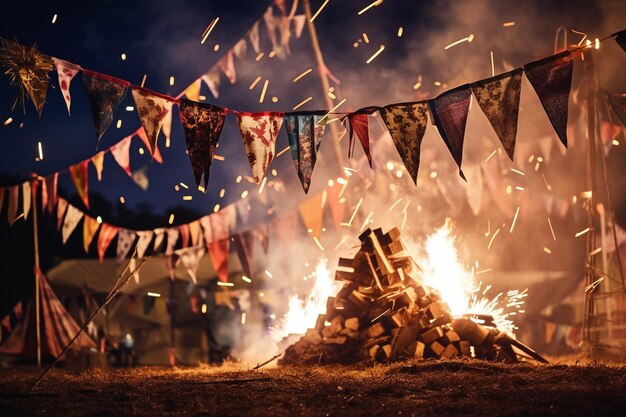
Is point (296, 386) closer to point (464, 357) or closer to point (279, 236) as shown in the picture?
point (464, 357)

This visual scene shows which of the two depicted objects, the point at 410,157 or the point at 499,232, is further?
the point at 499,232

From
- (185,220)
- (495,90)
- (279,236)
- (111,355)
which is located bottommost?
(111,355)

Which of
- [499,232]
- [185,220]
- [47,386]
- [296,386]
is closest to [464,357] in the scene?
[296,386]

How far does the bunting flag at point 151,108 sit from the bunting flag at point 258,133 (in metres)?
0.99

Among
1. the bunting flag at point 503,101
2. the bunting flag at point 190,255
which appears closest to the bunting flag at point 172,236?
the bunting flag at point 190,255

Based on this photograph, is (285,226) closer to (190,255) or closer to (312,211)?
(312,211)

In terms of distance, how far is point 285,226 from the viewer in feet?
44.1

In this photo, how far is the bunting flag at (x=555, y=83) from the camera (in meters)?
6.61

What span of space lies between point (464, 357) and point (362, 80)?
34.4ft

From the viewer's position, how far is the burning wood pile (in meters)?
8.59

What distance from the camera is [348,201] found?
14.4 metres

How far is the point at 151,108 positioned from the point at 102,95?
23.4 inches

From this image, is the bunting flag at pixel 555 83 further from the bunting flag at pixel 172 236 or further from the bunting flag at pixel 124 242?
the bunting flag at pixel 124 242

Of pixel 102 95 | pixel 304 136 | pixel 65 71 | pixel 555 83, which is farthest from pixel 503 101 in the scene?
pixel 65 71
